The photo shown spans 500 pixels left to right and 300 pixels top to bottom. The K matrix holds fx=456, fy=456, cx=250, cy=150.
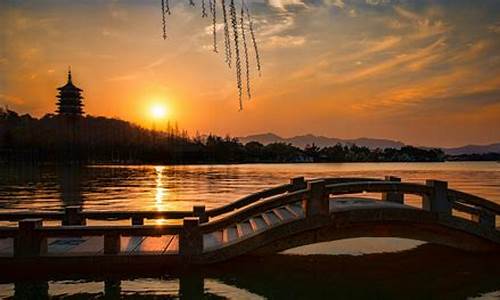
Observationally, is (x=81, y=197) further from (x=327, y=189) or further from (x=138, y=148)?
(x=138, y=148)

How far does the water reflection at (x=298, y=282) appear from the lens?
9.17m

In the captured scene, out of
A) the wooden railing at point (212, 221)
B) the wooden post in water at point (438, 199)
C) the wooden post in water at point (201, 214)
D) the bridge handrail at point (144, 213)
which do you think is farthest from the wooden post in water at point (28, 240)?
the wooden post in water at point (438, 199)

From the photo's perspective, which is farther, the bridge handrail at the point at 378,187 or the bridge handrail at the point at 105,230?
the bridge handrail at the point at 378,187

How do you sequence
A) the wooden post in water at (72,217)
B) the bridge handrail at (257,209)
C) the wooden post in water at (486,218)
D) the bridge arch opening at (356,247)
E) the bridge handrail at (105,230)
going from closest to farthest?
the bridge handrail at (105,230), the bridge handrail at (257,209), the wooden post in water at (486,218), the wooden post in water at (72,217), the bridge arch opening at (356,247)

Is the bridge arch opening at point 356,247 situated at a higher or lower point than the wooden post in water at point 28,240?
lower

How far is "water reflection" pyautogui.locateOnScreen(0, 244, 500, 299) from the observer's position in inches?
361

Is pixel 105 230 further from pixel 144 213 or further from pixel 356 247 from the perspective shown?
pixel 356 247

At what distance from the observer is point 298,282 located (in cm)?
1007

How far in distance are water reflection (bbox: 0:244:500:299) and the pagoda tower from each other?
4743 inches

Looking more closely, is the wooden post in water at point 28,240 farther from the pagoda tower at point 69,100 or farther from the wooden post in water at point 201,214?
the pagoda tower at point 69,100

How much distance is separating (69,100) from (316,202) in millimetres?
122162

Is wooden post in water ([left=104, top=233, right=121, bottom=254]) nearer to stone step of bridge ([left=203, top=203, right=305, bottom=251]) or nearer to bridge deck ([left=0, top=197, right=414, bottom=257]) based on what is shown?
bridge deck ([left=0, top=197, right=414, bottom=257])

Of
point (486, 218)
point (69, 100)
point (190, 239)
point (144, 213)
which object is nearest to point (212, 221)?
point (190, 239)

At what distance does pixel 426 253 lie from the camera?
515 inches
